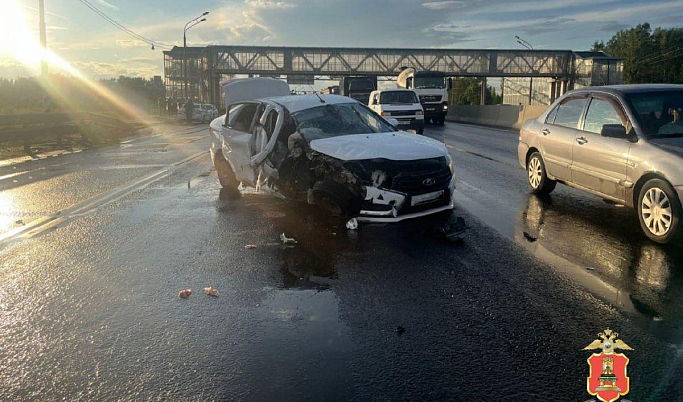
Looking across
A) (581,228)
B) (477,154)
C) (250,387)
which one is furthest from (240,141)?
(477,154)

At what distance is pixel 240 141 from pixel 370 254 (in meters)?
4.17

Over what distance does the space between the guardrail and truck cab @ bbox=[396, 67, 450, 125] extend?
19.4 metres

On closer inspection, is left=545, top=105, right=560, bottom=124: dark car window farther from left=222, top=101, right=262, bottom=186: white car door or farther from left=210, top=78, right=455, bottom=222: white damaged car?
left=222, top=101, right=262, bottom=186: white car door

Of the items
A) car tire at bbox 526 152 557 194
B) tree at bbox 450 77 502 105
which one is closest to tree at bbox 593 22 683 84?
tree at bbox 450 77 502 105

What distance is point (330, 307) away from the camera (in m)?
4.53

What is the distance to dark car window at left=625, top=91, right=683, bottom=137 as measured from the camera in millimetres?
6879

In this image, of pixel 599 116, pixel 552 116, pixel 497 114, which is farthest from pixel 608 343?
pixel 497 114

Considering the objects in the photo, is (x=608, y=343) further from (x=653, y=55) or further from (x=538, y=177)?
(x=653, y=55)

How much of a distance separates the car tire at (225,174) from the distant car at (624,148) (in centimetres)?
522

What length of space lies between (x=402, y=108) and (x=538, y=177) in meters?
16.8

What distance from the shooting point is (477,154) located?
16.8m

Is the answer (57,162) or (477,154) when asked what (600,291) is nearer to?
(477,154)

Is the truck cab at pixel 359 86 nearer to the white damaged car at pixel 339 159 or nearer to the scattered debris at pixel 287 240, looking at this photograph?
the white damaged car at pixel 339 159

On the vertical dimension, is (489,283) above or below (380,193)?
below
